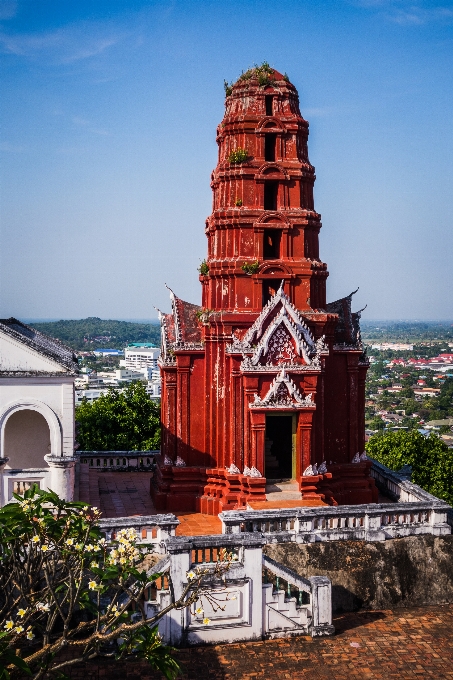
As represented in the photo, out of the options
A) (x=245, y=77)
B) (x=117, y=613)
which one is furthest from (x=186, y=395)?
(x=117, y=613)

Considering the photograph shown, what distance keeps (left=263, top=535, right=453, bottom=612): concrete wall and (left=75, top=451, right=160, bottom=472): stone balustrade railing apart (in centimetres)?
921

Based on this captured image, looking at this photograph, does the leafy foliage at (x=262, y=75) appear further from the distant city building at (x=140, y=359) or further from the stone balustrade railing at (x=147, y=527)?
the distant city building at (x=140, y=359)

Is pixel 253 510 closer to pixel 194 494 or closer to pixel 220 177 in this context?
pixel 194 494

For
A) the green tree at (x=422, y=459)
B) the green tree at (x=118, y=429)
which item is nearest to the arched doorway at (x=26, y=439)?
the green tree at (x=118, y=429)

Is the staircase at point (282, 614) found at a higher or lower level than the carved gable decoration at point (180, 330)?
lower

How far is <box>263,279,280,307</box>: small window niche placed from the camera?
22102 millimetres

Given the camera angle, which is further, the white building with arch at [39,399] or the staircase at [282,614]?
the white building with arch at [39,399]

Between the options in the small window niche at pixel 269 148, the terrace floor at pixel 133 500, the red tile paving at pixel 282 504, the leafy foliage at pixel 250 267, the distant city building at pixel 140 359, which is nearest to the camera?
the red tile paving at pixel 282 504

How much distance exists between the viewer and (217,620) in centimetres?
1591

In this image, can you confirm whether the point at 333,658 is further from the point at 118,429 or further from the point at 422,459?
the point at 118,429

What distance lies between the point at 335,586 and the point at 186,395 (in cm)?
691

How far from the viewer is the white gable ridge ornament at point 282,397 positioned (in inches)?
810

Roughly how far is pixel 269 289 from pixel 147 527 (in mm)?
7856

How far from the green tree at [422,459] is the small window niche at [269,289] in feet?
38.0
